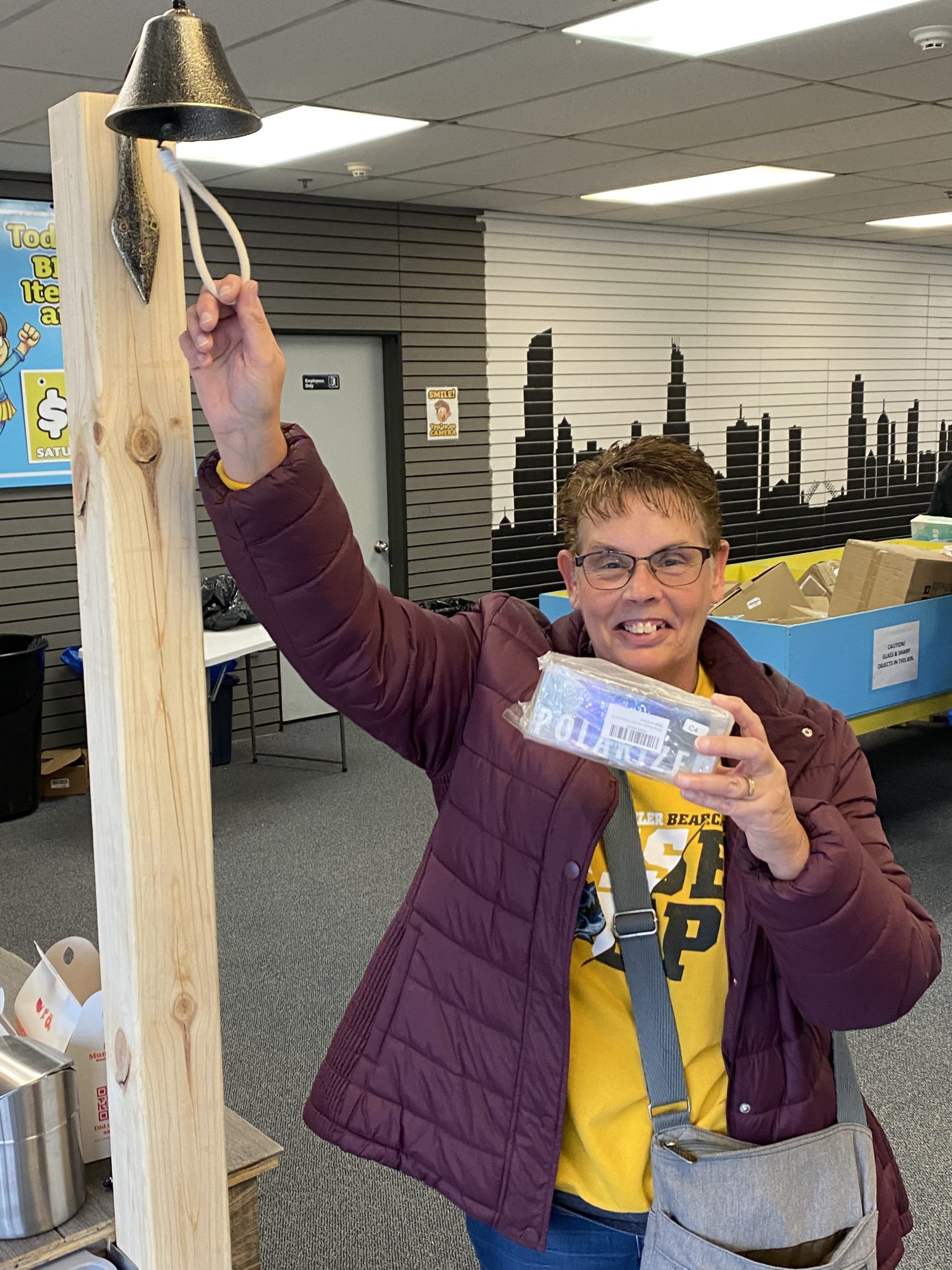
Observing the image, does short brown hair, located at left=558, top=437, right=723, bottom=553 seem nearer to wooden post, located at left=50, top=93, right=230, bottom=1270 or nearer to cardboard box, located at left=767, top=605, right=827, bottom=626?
wooden post, located at left=50, top=93, right=230, bottom=1270

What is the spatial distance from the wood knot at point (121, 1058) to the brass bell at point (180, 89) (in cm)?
88

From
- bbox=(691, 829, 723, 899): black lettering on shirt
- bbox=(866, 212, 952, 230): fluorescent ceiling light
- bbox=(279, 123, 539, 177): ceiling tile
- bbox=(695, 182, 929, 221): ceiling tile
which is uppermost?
bbox=(866, 212, 952, 230): fluorescent ceiling light

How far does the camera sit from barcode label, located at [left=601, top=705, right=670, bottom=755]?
1.15 meters

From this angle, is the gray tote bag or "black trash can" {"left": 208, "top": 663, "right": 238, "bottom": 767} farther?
"black trash can" {"left": 208, "top": 663, "right": 238, "bottom": 767}

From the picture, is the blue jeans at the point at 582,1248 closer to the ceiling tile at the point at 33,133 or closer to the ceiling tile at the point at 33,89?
the ceiling tile at the point at 33,89

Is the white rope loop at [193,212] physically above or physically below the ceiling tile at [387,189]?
below

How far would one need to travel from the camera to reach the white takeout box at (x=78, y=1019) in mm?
1683

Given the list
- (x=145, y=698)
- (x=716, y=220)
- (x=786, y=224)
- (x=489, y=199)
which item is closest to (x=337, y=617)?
(x=145, y=698)

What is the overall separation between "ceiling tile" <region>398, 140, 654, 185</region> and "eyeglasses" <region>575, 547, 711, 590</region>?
190 inches

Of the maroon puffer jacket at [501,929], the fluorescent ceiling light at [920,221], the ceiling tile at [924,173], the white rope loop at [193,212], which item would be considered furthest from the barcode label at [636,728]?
the fluorescent ceiling light at [920,221]

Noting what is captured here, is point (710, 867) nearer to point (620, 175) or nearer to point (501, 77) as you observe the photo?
point (501, 77)

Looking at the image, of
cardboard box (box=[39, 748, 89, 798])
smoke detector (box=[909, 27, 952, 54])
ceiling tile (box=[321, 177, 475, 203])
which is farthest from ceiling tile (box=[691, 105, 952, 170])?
cardboard box (box=[39, 748, 89, 798])

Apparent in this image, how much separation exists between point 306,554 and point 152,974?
457 millimetres

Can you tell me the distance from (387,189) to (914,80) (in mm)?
3141
